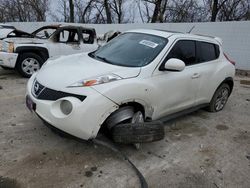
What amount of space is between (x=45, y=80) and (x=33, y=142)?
939 mm

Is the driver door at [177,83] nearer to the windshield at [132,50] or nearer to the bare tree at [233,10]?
the windshield at [132,50]

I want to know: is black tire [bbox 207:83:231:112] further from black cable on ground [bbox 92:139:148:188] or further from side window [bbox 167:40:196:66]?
black cable on ground [bbox 92:139:148:188]

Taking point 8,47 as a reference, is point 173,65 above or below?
above

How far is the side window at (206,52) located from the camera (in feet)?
14.1

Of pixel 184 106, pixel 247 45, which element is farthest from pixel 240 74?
pixel 184 106

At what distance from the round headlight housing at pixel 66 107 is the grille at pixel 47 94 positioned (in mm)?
78

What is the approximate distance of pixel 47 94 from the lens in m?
2.96

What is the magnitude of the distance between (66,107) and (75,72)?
1.68ft

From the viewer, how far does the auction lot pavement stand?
9.14ft

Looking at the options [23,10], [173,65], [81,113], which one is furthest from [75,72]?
[23,10]

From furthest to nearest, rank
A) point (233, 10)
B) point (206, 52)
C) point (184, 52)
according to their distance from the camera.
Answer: point (233, 10), point (206, 52), point (184, 52)

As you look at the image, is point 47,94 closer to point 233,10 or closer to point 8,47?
point 8,47

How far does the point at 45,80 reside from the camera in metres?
3.13

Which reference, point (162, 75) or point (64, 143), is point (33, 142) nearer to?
point (64, 143)
